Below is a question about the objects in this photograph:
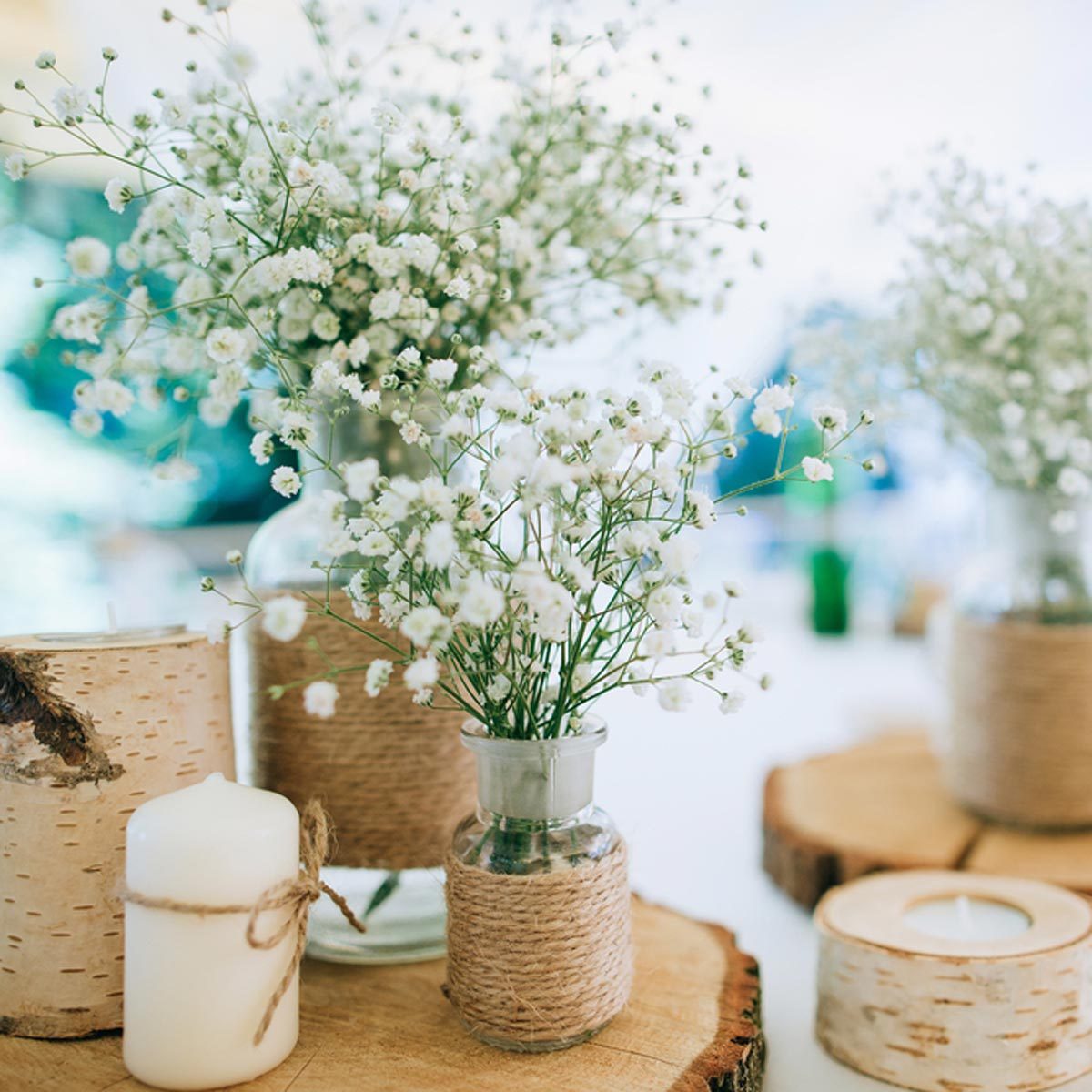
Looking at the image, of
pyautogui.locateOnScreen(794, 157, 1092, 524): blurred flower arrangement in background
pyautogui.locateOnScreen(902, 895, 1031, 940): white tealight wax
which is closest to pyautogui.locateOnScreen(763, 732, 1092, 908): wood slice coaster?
pyautogui.locateOnScreen(902, 895, 1031, 940): white tealight wax

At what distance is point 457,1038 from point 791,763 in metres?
0.75

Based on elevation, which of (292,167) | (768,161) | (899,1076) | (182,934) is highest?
(768,161)

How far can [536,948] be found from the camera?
23.3 inches

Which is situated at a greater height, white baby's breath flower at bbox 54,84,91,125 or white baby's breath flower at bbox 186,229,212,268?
white baby's breath flower at bbox 54,84,91,125

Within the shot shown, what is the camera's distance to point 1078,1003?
2.12 ft

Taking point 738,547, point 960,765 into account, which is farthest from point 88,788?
point 738,547

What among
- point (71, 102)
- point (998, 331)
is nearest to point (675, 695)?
point (71, 102)

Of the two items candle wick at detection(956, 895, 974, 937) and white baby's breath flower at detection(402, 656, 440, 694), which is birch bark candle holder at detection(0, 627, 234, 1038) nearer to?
white baby's breath flower at detection(402, 656, 440, 694)

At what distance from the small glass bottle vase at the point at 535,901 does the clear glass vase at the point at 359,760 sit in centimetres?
14

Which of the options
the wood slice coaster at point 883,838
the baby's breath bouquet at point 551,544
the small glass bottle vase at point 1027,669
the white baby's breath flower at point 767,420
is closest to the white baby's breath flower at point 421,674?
the baby's breath bouquet at point 551,544

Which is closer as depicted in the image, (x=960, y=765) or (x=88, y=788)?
(x=88, y=788)

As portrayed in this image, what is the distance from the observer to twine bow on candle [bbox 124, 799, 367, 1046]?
0.55m

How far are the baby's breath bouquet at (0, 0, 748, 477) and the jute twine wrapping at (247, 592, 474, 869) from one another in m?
0.17

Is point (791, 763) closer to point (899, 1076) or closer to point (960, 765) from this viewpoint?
point (960, 765)
